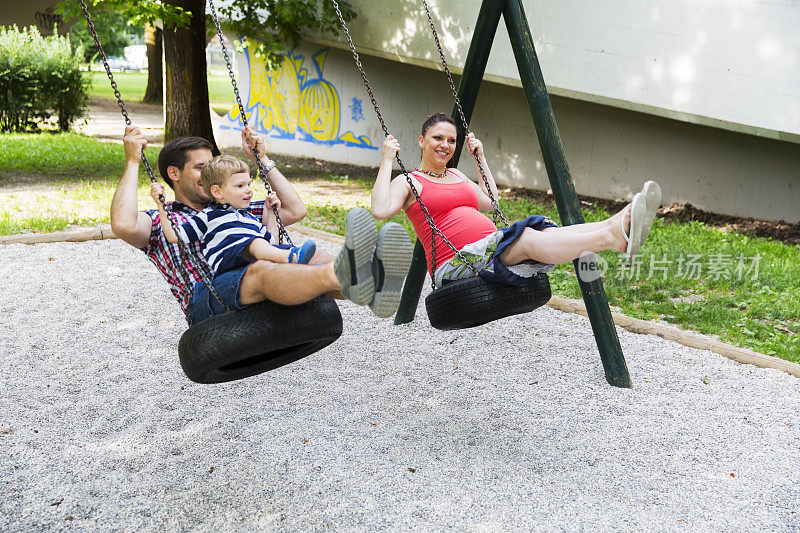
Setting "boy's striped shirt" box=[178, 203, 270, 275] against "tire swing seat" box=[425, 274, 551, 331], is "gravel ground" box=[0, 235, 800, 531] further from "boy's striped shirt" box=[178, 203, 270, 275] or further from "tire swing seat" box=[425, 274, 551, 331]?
"boy's striped shirt" box=[178, 203, 270, 275]

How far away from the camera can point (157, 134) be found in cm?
1508

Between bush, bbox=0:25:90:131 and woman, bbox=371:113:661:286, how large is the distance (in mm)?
12621

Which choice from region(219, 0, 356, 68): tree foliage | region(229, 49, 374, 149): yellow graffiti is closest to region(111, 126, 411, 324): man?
region(219, 0, 356, 68): tree foliage

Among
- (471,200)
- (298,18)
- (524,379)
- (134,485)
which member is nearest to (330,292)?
(134,485)

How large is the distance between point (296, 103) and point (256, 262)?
1136 cm

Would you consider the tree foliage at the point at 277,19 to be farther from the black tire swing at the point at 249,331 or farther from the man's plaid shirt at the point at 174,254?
the black tire swing at the point at 249,331

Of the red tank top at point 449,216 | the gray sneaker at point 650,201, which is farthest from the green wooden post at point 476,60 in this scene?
the gray sneaker at point 650,201

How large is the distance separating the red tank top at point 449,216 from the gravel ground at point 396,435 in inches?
32.2

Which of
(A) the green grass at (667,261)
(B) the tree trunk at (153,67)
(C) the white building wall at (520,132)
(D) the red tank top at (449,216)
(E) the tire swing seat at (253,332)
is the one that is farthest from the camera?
(B) the tree trunk at (153,67)

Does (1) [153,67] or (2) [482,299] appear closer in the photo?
(2) [482,299]

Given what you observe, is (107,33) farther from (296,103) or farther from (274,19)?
(274,19)

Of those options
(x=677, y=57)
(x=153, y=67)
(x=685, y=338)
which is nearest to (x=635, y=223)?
(x=685, y=338)

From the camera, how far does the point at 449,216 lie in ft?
12.0

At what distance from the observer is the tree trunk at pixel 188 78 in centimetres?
1003
